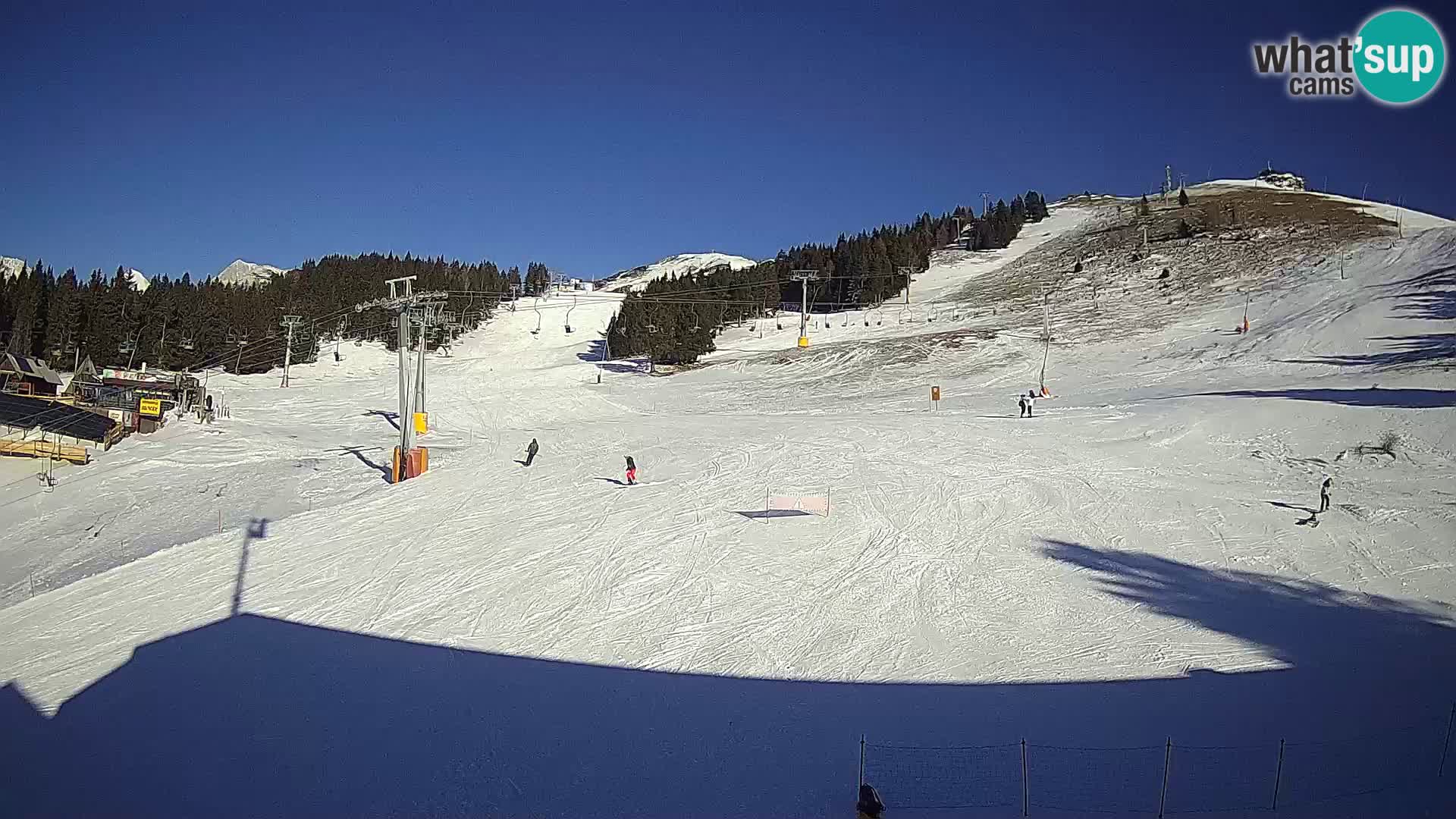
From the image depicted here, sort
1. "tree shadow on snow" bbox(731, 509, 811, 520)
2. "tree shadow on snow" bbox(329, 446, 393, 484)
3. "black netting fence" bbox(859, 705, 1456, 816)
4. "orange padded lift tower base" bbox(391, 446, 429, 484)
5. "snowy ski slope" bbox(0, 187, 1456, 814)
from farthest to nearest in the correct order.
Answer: "tree shadow on snow" bbox(329, 446, 393, 484), "orange padded lift tower base" bbox(391, 446, 429, 484), "tree shadow on snow" bbox(731, 509, 811, 520), "snowy ski slope" bbox(0, 187, 1456, 814), "black netting fence" bbox(859, 705, 1456, 816)

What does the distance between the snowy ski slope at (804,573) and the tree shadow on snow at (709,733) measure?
7 cm

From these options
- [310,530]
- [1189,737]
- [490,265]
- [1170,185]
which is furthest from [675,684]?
[1170,185]

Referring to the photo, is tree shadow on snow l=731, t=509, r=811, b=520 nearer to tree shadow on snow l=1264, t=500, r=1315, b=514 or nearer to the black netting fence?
the black netting fence

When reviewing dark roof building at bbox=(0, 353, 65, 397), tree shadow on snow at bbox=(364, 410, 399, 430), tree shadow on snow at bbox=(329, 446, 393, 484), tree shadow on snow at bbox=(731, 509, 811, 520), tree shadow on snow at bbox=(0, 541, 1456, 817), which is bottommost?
tree shadow on snow at bbox=(0, 541, 1456, 817)

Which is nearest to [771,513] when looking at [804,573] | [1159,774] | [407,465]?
[804,573]

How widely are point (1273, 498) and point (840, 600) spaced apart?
11.9m

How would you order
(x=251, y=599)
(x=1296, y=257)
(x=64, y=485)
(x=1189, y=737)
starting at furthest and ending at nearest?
1. (x=1296, y=257)
2. (x=64, y=485)
3. (x=251, y=599)
4. (x=1189, y=737)

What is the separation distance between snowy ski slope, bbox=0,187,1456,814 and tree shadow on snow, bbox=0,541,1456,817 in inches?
2.9

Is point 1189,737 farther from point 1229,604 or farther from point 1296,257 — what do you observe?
point 1296,257

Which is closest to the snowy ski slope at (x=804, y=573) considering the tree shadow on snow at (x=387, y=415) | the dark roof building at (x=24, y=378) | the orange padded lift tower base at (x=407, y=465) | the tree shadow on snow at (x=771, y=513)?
the tree shadow on snow at (x=771, y=513)

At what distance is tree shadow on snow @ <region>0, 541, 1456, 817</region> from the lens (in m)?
8.95

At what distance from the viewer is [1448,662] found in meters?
11.8

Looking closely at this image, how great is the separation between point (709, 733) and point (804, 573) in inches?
232

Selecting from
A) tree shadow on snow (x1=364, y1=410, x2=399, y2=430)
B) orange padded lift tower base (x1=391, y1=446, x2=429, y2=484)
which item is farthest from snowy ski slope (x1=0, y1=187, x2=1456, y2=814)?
tree shadow on snow (x1=364, y1=410, x2=399, y2=430)
